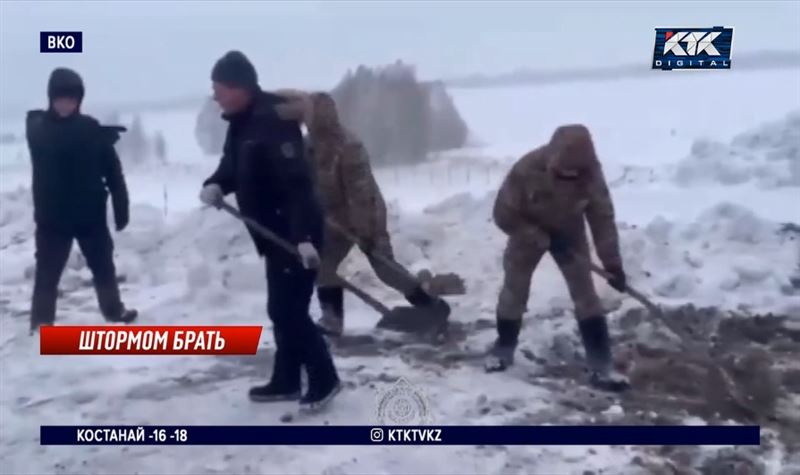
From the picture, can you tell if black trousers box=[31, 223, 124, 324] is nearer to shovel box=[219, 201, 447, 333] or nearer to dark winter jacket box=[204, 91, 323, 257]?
dark winter jacket box=[204, 91, 323, 257]

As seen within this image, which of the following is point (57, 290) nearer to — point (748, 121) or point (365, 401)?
point (365, 401)

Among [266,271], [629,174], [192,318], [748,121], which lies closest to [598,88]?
[629,174]

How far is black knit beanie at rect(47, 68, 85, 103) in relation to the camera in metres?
3.09

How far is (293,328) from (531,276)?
81cm

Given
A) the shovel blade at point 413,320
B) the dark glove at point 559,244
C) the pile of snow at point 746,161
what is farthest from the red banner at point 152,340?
the pile of snow at point 746,161

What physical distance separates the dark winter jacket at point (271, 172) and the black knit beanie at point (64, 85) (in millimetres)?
502

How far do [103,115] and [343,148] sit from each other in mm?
810

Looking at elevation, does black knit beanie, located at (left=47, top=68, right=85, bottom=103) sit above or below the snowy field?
above

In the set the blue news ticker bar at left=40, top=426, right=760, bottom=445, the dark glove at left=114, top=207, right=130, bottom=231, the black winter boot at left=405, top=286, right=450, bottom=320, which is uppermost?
the dark glove at left=114, top=207, right=130, bottom=231

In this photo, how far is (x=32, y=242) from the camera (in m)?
3.19

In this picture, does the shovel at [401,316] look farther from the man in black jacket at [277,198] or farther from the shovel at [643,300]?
the shovel at [643,300]

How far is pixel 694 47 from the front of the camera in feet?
10.0

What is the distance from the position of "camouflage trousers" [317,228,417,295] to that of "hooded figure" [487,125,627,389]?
342 mm

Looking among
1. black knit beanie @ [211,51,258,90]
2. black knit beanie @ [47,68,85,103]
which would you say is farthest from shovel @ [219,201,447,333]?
black knit beanie @ [47,68,85,103]
